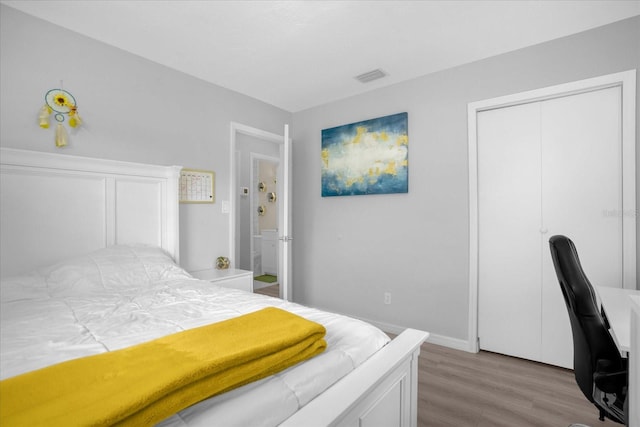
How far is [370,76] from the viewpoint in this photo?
2895 mm

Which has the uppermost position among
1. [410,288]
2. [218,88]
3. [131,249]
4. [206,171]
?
[218,88]

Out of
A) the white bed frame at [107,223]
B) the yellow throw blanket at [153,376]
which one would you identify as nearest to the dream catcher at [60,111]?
the white bed frame at [107,223]

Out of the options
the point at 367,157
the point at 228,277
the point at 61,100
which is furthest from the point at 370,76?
the point at 61,100

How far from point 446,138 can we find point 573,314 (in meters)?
1.80

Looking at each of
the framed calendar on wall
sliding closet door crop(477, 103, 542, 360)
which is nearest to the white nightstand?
the framed calendar on wall

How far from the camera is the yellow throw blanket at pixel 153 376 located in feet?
2.02

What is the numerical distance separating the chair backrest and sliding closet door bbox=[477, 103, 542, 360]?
45.9 inches

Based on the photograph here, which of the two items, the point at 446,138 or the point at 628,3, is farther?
the point at 446,138

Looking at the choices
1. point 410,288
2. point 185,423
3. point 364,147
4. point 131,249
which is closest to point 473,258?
point 410,288

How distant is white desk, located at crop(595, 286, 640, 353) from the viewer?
3.54ft

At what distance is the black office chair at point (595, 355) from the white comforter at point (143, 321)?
2.78 feet

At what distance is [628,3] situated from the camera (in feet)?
6.27

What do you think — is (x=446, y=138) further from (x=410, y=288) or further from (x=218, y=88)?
(x=218, y=88)

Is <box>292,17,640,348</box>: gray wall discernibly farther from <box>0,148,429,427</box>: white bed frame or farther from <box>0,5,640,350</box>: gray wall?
<box>0,148,429,427</box>: white bed frame
